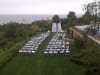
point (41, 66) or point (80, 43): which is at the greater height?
point (80, 43)

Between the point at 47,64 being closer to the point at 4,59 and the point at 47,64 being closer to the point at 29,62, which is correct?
the point at 29,62

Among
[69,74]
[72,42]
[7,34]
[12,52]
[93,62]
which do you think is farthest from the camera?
[7,34]

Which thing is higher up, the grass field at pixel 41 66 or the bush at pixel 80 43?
the bush at pixel 80 43

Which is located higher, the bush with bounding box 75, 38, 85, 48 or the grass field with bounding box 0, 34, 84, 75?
the bush with bounding box 75, 38, 85, 48

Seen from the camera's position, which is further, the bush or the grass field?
the bush

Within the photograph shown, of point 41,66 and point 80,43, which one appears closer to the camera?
point 41,66

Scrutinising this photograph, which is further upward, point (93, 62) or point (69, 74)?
point (93, 62)

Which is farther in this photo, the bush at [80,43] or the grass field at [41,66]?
the bush at [80,43]

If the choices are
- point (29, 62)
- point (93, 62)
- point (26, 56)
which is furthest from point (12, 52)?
point (93, 62)
